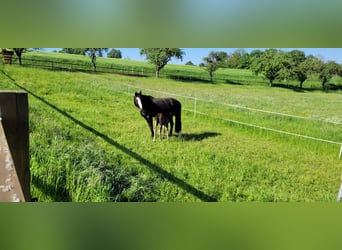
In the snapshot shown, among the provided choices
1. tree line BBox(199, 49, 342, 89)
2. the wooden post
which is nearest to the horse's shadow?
tree line BBox(199, 49, 342, 89)

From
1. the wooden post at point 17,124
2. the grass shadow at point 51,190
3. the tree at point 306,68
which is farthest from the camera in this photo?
the tree at point 306,68

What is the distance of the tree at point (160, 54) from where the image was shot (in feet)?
5.37

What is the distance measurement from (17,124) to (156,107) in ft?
3.26

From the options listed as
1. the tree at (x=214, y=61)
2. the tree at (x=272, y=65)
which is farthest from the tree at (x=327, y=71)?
the tree at (x=214, y=61)

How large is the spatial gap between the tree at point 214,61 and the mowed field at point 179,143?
126 mm

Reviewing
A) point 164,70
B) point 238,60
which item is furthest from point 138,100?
point 238,60

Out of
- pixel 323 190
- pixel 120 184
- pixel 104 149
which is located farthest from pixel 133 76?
pixel 323 190

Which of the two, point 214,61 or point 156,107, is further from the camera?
point 156,107

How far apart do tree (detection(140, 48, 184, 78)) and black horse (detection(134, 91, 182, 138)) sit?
0.65 ft

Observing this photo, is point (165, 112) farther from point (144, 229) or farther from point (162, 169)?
point (144, 229)

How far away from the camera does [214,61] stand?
1.70 meters

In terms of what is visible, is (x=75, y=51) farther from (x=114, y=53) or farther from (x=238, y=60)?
(x=238, y=60)

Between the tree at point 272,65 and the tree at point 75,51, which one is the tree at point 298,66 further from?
the tree at point 75,51
